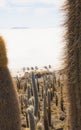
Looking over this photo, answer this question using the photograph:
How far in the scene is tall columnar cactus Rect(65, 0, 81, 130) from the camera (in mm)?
3686

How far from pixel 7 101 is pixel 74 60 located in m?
1.22

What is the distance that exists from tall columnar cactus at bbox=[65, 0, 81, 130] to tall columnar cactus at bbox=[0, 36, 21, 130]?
0.91 m

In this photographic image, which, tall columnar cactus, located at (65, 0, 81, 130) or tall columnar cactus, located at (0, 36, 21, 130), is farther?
tall columnar cactus, located at (0, 36, 21, 130)

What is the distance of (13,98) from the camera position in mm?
4668

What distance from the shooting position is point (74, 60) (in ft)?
12.2

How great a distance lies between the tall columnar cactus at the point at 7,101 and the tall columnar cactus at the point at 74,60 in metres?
0.91

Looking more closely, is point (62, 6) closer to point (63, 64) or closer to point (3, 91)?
point (63, 64)

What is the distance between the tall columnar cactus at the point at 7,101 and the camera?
456cm

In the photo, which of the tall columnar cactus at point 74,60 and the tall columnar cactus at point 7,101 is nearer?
the tall columnar cactus at point 74,60

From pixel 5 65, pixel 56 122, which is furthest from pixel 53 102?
pixel 5 65

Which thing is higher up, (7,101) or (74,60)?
(74,60)

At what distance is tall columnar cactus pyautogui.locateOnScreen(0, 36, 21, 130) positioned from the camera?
4.56 metres

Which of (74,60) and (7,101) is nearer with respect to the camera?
(74,60)

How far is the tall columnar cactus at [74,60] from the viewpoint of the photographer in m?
3.69
